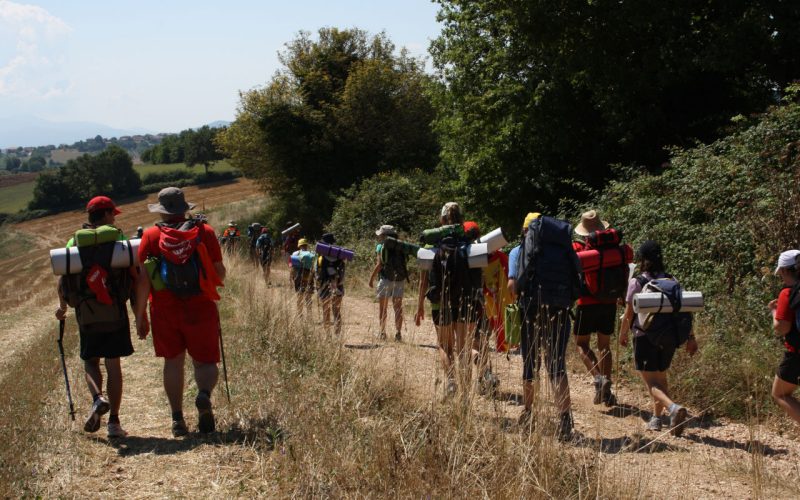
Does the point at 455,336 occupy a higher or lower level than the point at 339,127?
lower

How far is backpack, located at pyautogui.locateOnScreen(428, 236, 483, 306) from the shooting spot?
6438 mm

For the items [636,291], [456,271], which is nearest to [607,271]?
[636,291]

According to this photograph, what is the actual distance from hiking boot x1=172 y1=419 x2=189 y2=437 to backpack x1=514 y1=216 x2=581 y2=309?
2873 mm

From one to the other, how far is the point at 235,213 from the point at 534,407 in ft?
144

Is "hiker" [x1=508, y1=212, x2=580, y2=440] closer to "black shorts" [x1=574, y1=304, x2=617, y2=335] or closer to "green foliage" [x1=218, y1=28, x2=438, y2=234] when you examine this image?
"black shorts" [x1=574, y1=304, x2=617, y2=335]

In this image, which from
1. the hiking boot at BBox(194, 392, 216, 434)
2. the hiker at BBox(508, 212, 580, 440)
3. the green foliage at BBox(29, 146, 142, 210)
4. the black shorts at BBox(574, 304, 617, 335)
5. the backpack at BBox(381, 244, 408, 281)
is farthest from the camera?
the green foliage at BBox(29, 146, 142, 210)

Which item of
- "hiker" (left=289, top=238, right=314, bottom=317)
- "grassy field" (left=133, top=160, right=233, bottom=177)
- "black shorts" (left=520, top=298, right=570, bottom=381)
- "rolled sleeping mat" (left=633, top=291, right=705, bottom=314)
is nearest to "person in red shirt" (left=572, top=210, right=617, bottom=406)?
"rolled sleeping mat" (left=633, top=291, right=705, bottom=314)

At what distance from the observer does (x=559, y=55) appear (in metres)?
15.4

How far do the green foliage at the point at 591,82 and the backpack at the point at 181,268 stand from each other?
10487 mm

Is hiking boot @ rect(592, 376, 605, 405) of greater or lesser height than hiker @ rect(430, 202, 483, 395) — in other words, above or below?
below

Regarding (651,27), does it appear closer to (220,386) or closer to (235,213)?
(220,386)

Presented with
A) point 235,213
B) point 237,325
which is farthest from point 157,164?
point 237,325

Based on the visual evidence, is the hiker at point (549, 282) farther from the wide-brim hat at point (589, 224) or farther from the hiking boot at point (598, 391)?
the hiking boot at point (598, 391)

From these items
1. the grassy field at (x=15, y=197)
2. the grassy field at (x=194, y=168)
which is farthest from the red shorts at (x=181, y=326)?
the grassy field at (x=15, y=197)
